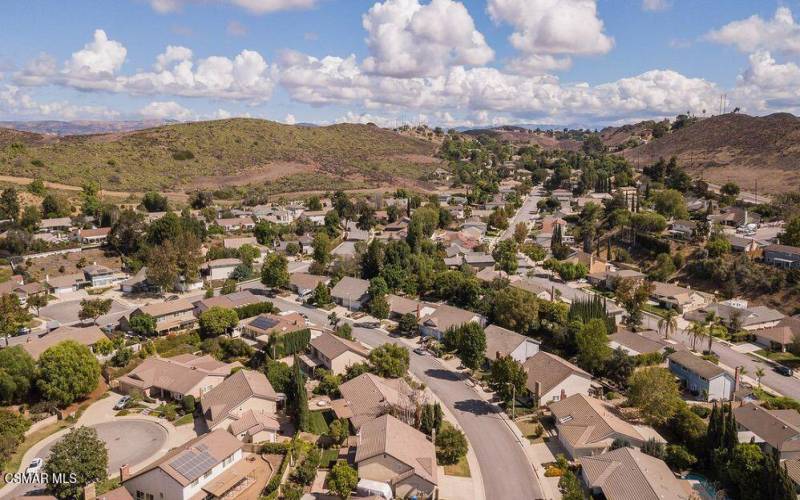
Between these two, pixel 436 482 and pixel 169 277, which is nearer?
pixel 436 482

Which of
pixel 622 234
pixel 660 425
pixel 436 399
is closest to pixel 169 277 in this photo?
pixel 436 399

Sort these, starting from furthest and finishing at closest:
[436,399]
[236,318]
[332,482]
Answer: [236,318], [436,399], [332,482]

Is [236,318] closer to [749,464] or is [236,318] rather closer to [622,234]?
[749,464]

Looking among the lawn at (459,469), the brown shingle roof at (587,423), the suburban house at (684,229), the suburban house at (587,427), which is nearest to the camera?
the lawn at (459,469)

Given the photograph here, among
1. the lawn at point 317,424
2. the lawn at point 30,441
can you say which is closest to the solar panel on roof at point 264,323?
the lawn at point 317,424

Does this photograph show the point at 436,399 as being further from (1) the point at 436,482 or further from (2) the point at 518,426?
(1) the point at 436,482

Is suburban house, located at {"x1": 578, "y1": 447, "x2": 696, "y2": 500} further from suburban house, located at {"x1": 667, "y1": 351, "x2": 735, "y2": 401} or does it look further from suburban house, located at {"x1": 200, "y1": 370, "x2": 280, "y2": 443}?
suburban house, located at {"x1": 200, "y1": 370, "x2": 280, "y2": 443}

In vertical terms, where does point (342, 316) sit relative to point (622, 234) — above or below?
below

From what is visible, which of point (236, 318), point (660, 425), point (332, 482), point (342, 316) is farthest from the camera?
point (342, 316)

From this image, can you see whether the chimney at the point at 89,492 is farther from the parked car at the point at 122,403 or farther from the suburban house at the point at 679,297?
the suburban house at the point at 679,297
